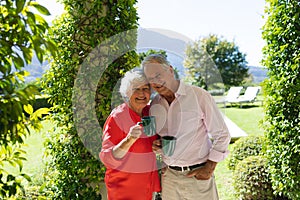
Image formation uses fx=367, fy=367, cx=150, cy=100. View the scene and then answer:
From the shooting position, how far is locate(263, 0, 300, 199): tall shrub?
2902 millimetres

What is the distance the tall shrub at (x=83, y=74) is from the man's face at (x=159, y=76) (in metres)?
0.73

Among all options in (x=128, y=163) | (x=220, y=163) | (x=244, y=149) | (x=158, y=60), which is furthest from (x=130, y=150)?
(x=220, y=163)

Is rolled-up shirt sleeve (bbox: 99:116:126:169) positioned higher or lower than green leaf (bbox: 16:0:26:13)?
lower

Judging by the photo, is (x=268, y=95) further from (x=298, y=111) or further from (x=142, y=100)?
(x=142, y=100)

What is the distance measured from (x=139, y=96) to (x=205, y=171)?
1.86ft

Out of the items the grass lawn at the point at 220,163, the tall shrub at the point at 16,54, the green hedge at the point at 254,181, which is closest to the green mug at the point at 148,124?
the grass lawn at the point at 220,163

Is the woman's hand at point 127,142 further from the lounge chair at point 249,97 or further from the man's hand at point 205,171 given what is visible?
the lounge chair at point 249,97

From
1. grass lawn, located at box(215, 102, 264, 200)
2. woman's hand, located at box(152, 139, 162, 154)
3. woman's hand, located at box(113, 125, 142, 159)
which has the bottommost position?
grass lawn, located at box(215, 102, 264, 200)

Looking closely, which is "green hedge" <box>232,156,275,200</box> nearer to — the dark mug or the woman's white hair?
the dark mug

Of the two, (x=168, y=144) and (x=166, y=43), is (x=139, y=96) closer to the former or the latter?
(x=168, y=144)

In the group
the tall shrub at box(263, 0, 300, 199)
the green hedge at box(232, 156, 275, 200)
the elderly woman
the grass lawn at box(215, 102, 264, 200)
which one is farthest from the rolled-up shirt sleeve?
the green hedge at box(232, 156, 275, 200)

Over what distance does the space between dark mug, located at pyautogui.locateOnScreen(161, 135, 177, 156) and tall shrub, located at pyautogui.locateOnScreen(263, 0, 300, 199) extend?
1411mm

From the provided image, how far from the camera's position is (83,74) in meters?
2.64

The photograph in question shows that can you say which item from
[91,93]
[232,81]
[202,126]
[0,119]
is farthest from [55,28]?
[232,81]
